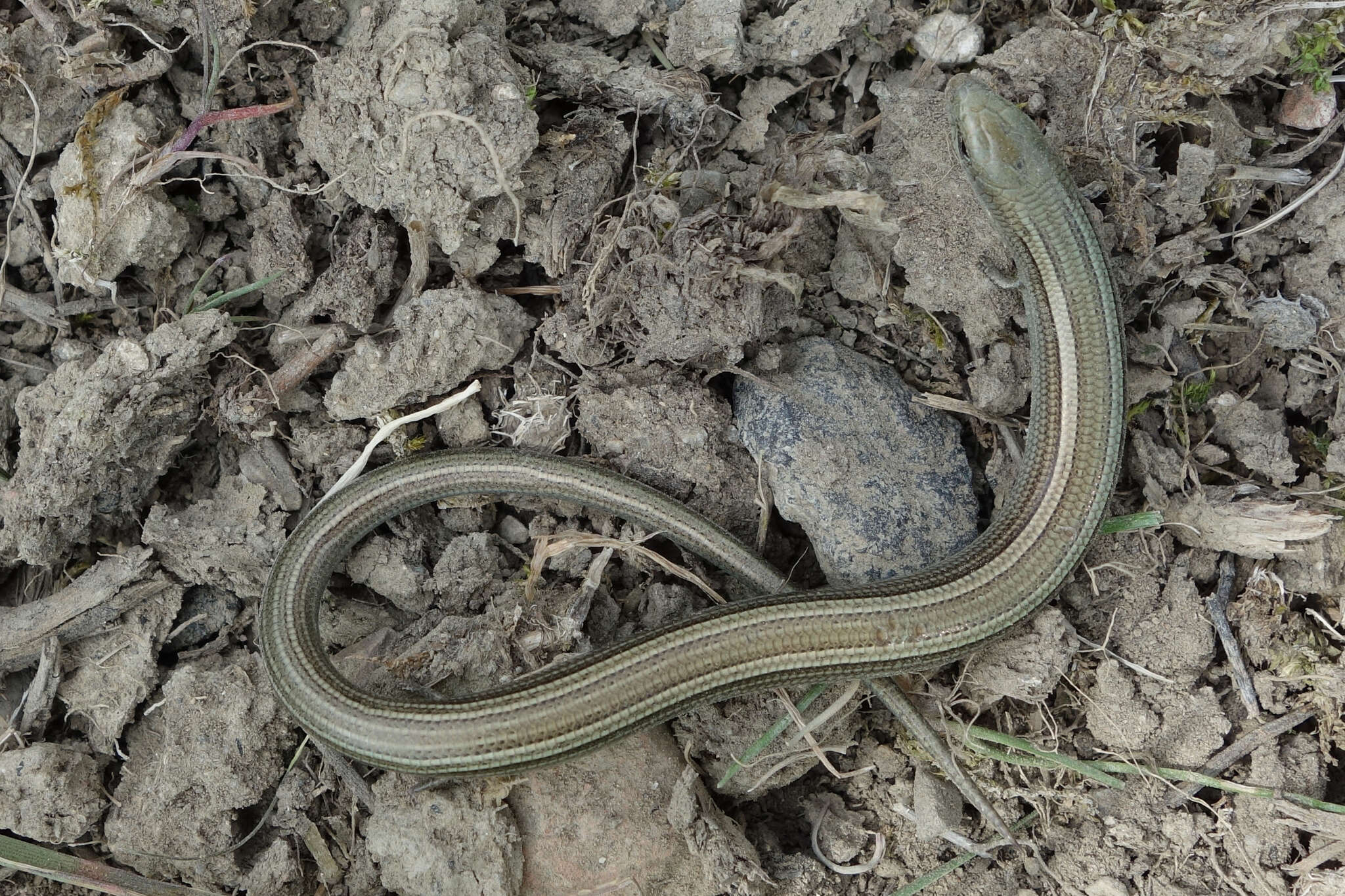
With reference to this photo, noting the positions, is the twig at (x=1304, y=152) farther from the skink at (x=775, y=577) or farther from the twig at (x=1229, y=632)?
the twig at (x=1229, y=632)

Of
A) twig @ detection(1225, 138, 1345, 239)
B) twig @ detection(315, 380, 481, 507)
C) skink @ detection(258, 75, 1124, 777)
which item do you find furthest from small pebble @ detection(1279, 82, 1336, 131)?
twig @ detection(315, 380, 481, 507)

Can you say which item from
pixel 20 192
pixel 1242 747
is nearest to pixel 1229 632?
pixel 1242 747

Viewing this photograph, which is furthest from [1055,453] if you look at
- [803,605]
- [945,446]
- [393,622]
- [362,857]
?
[362,857]

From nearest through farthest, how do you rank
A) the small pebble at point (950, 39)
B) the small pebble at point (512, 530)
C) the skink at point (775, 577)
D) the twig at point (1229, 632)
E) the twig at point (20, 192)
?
the skink at point (775, 577) → the twig at point (20, 192) → the twig at point (1229, 632) → the small pebble at point (950, 39) → the small pebble at point (512, 530)

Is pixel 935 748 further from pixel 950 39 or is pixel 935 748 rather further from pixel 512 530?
pixel 950 39

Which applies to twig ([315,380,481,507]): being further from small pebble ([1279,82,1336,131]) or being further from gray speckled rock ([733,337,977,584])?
small pebble ([1279,82,1336,131])

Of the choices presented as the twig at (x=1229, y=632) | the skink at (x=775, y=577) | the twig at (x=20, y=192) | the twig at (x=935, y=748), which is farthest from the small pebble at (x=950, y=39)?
the twig at (x=20, y=192)
